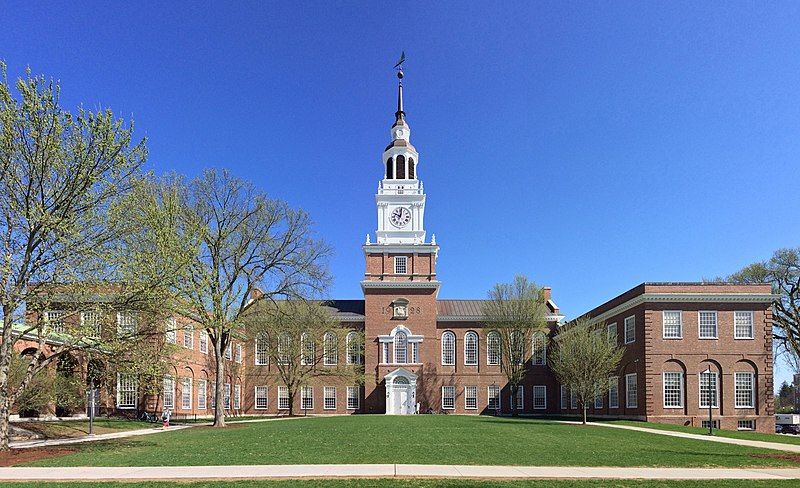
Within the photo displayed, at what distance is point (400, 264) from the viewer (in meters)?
60.0

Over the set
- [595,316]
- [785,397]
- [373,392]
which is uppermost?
[595,316]

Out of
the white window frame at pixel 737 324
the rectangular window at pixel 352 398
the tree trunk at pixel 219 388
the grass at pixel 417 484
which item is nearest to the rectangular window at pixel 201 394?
the rectangular window at pixel 352 398

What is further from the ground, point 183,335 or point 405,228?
point 405,228

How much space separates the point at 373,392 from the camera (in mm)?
58031

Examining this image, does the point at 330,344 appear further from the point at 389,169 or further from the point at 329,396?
the point at 389,169

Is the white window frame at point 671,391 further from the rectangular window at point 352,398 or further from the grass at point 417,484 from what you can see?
the rectangular window at point 352,398

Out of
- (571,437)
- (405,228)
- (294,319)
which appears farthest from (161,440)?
(405,228)

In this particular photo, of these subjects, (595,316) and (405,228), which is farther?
(405,228)

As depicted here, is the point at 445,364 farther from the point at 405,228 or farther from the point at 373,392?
the point at 405,228

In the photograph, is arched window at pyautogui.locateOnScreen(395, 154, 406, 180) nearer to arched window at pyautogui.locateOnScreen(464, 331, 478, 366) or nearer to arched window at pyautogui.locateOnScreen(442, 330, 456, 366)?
arched window at pyautogui.locateOnScreen(442, 330, 456, 366)

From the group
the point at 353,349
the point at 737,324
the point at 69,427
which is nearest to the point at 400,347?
the point at 353,349

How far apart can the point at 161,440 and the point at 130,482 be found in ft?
39.1

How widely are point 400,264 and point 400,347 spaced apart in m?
7.42

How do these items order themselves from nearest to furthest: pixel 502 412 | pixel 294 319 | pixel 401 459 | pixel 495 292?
1. pixel 401 459
2. pixel 294 319
3. pixel 495 292
4. pixel 502 412
